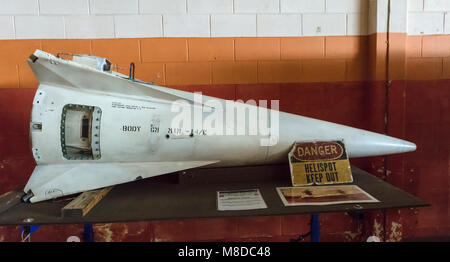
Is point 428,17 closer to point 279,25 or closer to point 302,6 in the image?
point 302,6

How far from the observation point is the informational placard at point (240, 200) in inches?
38.4

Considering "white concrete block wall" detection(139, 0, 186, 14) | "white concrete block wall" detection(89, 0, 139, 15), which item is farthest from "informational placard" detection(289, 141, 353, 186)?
"white concrete block wall" detection(89, 0, 139, 15)

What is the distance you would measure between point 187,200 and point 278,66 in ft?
3.39

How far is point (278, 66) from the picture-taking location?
1.71 meters

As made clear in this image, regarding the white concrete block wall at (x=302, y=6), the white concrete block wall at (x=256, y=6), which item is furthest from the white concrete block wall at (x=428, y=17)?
the white concrete block wall at (x=256, y=6)

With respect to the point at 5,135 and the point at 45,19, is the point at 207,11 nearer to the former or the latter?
the point at 45,19

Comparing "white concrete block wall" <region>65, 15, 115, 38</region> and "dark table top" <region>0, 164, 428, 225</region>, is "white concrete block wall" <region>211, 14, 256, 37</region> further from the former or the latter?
"dark table top" <region>0, 164, 428, 225</region>

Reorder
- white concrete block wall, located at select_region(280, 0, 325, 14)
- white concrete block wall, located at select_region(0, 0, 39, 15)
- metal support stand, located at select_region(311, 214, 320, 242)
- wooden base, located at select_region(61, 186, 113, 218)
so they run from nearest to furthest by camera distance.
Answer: wooden base, located at select_region(61, 186, 113, 218), metal support stand, located at select_region(311, 214, 320, 242), white concrete block wall, located at select_region(0, 0, 39, 15), white concrete block wall, located at select_region(280, 0, 325, 14)

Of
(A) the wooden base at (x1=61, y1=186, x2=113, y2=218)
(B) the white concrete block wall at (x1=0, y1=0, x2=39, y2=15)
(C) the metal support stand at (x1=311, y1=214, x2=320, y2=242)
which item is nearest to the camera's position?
(A) the wooden base at (x1=61, y1=186, x2=113, y2=218)

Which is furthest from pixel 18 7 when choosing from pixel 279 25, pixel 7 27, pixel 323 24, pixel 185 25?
pixel 323 24

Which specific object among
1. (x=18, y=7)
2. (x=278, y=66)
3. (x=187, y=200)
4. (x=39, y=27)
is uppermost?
(x=18, y=7)

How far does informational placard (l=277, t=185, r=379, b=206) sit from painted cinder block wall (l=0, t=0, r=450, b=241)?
0.71 m

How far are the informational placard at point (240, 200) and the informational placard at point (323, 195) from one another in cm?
9

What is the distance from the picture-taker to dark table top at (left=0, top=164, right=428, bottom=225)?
3.04ft
